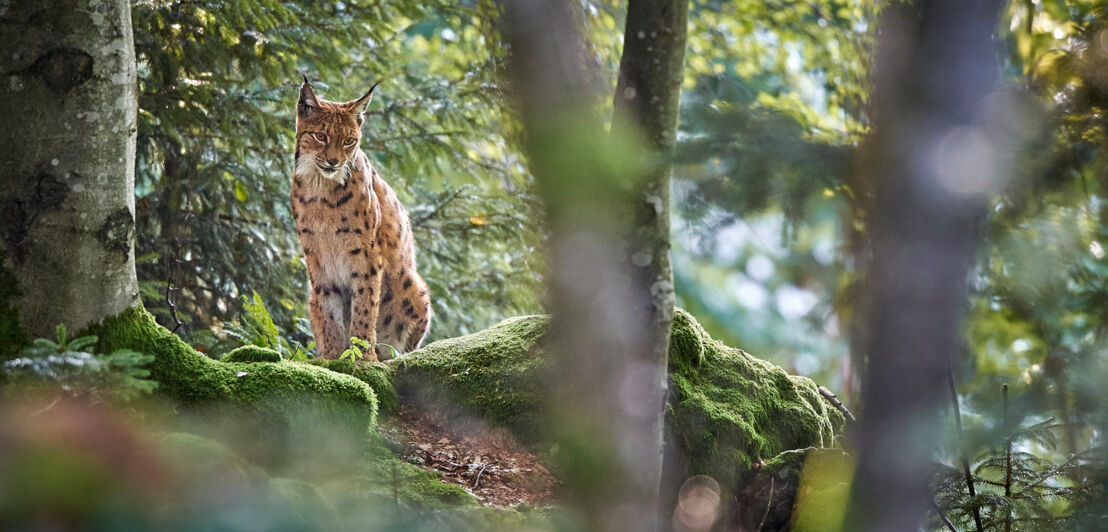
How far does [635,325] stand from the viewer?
265 centimetres

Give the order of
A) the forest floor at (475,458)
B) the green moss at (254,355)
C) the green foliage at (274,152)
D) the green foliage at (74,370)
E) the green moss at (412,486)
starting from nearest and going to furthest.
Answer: the green foliage at (74,370) → the green moss at (412,486) → the forest floor at (475,458) → the green moss at (254,355) → the green foliage at (274,152)

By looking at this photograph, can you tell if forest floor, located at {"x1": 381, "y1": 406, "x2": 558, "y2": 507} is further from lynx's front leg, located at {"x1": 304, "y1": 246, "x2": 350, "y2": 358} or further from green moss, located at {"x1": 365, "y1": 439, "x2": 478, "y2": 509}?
lynx's front leg, located at {"x1": 304, "y1": 246, "x2": 350, "y2": 358}

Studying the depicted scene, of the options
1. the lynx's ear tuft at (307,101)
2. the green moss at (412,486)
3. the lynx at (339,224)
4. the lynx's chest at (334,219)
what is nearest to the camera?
the green moss at (412,486)

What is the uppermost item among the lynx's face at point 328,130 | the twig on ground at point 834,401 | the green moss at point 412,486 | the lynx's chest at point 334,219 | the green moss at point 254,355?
the lynx's face at point 328,130

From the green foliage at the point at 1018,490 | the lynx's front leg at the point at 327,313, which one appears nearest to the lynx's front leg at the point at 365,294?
the lynx's front leg at the point at 327,313

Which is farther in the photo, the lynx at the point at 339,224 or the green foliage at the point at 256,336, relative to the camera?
the green foliage at the point at 256,336

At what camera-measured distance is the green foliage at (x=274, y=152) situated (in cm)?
667

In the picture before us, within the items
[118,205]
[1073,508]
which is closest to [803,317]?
[1073,508]

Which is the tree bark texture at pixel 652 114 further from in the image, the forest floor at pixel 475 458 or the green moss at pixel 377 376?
the green moss at pixel 377 376

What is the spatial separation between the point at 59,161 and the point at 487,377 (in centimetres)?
245

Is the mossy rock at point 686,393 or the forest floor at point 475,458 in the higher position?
the mossy rock at point 686,393

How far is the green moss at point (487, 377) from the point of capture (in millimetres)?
4688

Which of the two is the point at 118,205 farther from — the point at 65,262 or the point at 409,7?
the point at 409,7

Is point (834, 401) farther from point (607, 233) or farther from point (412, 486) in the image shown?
point (607, 233)
